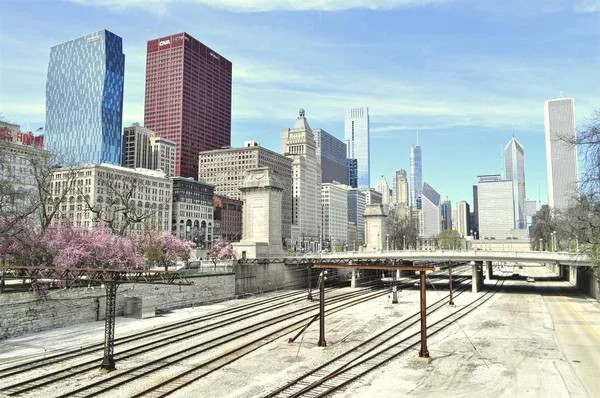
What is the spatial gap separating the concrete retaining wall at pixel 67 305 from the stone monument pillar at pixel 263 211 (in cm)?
2187

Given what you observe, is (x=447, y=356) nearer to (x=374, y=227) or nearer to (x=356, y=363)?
(x=356, y=363)

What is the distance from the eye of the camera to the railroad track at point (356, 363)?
2256cm

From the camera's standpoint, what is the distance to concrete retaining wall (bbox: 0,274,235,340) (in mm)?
36219

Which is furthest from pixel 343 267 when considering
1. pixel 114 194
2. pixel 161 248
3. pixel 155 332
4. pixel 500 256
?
pixel 114 194

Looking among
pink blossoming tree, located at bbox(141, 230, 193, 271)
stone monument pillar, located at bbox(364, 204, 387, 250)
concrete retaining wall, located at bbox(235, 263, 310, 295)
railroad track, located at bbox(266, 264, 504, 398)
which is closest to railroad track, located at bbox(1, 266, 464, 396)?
railroad track, located at bbox(266, 264, 504, 398)

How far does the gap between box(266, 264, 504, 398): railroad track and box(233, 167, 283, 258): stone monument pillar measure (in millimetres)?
36802

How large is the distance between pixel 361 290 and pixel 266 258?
16.8 m

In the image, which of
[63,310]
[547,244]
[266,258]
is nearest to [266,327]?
[63,310]

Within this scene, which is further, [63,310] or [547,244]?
[547,244]

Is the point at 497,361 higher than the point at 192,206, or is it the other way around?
the point at 192,206

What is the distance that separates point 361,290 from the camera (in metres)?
77.0

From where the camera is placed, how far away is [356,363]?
90.9ft

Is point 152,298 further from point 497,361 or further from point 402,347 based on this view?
point 497,361

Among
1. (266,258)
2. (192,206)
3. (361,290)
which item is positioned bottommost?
(361,290)
